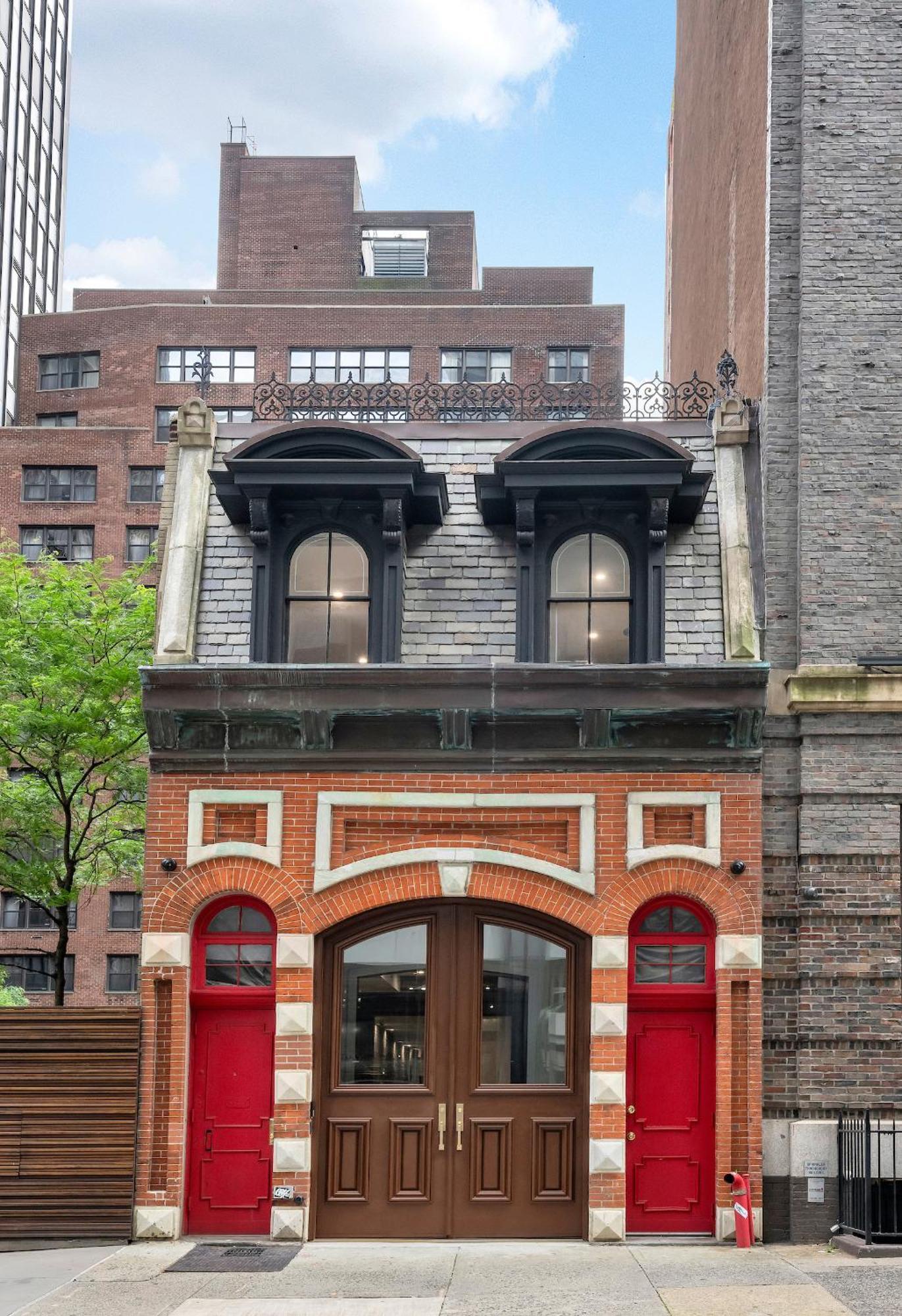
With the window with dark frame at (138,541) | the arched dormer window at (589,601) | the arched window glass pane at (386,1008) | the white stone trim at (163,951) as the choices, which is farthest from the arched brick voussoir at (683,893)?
the window with dark frame at (138,541)

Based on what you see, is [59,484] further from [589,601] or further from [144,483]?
[589,601]

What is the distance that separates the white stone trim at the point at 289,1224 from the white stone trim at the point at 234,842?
3424mm

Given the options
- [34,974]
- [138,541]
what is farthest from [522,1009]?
[138,541]

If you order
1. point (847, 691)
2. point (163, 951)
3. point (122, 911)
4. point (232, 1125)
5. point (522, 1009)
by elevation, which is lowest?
point (232, 1125)

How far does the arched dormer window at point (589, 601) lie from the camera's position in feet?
51.1

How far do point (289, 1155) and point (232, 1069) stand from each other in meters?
1.07

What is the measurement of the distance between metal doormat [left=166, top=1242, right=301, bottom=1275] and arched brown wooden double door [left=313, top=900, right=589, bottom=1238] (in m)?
0.65

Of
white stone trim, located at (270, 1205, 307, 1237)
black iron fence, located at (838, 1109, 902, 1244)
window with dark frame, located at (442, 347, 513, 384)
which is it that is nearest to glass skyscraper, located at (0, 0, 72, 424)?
window with dark frame, located at (442, 347, 513, 384)

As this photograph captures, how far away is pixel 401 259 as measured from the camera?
6869 centimetres

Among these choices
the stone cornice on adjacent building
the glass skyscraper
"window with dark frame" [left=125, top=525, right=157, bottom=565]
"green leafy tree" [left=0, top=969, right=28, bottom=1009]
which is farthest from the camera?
the glass skyscraper

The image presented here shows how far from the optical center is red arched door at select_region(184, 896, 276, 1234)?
14656 millimetres

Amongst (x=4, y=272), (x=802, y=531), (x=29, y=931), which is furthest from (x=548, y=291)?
(x=802, y=531)

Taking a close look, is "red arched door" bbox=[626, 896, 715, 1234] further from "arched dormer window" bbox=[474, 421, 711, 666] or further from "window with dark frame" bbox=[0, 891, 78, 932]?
"window with dark frame" bbox=[0, 891, 78, 932]

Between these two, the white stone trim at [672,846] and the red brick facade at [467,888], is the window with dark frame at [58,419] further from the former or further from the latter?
the white stone trim at [672,846]
